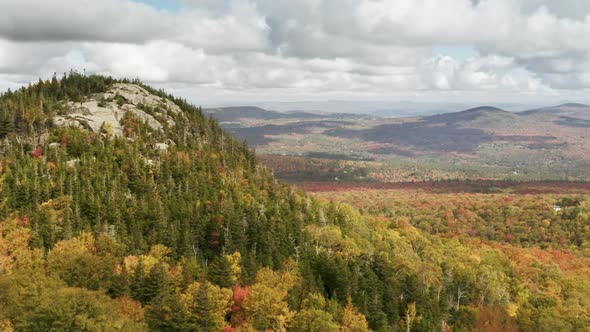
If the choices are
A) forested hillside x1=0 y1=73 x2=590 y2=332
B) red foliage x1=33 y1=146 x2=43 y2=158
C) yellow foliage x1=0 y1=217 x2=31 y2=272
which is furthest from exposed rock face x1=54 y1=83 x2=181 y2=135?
yellow foliage x1=0 y1=217 x2=31 y2=272

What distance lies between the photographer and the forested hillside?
7688cm

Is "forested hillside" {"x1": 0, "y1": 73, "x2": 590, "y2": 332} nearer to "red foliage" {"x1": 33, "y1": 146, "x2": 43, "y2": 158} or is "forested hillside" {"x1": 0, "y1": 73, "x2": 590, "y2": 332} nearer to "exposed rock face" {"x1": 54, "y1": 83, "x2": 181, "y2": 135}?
"red foliage" {"x1": 33, "y1": 146, "x2": 43, "y2": 158}

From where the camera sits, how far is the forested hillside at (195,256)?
76875 mm

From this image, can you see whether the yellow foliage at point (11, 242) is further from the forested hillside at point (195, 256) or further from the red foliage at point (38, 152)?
the red foliage at point (38, 152)

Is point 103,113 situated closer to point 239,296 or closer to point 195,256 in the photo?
point 195,256

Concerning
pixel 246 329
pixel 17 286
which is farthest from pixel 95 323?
pixel 246 329

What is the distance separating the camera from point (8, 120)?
14925 cm

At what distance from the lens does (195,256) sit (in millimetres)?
108438

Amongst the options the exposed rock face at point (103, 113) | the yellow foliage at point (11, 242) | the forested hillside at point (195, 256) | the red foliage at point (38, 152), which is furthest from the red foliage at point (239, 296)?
the exposed rock face at point (103, 113)

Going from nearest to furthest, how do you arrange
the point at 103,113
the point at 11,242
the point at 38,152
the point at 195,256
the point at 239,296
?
the point at 239,296 → the point at 11,242 → the point at 195,256 → the point at 38,152 → the point at 103,113

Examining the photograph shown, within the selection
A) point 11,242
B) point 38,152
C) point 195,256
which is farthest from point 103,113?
point 195,256

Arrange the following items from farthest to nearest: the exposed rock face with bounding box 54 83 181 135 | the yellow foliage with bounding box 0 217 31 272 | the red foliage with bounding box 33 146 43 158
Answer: the exposed rock face with bounding box 54 83 181 135, the red foliage with bounding box 33 146 43 158, the yellow foliage with bounding box 0 217 31 272

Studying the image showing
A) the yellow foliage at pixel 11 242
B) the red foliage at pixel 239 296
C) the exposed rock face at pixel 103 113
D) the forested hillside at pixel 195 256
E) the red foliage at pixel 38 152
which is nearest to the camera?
the forested hillside at pixel 195 256

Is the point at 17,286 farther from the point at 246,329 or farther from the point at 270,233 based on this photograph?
the point at 270,233
